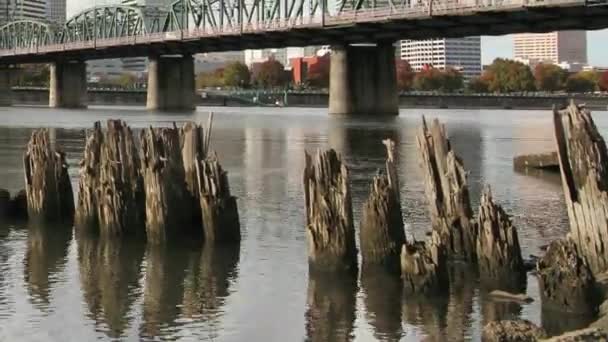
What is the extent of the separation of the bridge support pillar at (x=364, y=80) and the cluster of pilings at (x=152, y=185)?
104243mm

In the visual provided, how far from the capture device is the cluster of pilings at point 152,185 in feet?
81.8

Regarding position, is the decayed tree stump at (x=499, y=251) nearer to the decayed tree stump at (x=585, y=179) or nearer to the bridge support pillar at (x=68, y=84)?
the decayed tree stump at (x=585, y=179)

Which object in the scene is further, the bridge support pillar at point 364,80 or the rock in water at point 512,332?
the bridge support pillar at point 364,80

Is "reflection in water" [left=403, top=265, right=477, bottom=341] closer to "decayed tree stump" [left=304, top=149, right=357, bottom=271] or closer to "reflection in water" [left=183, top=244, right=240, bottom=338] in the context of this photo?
"decayed tree stump" [left=304, top=149, right=357, bottom=271]

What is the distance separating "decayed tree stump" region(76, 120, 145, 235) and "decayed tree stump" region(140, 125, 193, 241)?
0.58m

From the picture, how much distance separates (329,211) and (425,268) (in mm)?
2297

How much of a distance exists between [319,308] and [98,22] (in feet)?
596

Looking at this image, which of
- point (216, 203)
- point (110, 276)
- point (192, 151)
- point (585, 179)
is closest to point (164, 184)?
point (192, 151)

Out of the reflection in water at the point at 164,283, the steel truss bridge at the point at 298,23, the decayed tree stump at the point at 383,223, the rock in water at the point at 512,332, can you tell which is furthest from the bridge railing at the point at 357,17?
the rock in water at the point at 512,332

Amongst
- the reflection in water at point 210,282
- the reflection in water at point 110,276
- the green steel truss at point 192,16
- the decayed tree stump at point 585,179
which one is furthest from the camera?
the green steel truss at point 192,16

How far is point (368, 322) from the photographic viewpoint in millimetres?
18906

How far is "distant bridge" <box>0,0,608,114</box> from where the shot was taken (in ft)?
281

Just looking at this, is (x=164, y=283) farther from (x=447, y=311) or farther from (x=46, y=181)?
(x=46, y=181)

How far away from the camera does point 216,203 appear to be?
24906 millimetres
